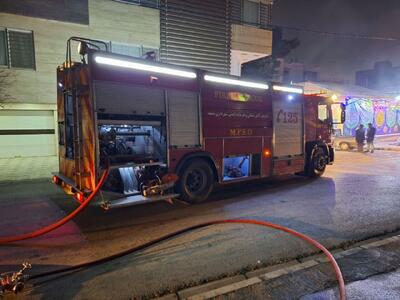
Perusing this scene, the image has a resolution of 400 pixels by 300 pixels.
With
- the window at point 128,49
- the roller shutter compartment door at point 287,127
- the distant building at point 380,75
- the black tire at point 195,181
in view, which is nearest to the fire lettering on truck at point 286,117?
the roller shutter compartment door at point 287,127

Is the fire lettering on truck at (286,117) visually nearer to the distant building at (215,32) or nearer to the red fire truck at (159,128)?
the red fire truck at (159,128)

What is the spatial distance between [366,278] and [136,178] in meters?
4.42

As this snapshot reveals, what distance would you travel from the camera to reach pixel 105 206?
5492mm

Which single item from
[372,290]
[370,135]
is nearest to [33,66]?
[372,290]

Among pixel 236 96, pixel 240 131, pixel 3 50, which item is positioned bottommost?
pixel 240 131

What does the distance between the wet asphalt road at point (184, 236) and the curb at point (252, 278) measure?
0.49 feet

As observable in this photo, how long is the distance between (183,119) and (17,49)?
24.2ft

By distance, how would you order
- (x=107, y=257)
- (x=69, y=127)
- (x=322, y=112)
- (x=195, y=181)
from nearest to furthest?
(x=107, y=257), (x=69, y=127), (x=195, y=181), (x=322, y=112)

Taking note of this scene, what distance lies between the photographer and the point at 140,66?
6215 mm

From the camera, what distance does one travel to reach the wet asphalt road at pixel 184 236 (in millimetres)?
3809

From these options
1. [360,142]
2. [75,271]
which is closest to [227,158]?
[75,271]

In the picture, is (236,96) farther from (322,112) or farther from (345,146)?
(345,146)

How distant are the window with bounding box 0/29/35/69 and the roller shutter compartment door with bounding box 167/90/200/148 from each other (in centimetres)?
685

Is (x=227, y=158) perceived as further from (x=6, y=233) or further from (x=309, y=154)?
(x=6, y=233)
